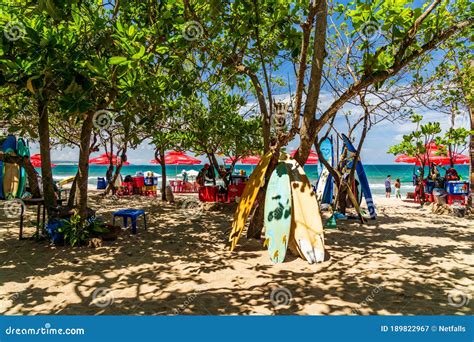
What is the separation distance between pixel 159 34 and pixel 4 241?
6503mm

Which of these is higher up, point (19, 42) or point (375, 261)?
point (19, 42)

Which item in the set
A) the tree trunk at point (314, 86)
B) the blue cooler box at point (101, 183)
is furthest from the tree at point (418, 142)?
the blue cooler box at point (101, 183)

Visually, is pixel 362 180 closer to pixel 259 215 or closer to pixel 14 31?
pixel 259 215

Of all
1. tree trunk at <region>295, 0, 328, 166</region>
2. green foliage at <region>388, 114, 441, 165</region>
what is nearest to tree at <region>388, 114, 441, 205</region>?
green foliage at <region>388, 114, 441, 165</region>

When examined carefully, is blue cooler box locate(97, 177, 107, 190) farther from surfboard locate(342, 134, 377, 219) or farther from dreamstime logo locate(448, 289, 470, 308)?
dreamstime logo locate(448, 289, 470, 308)

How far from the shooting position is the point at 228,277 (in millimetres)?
5816

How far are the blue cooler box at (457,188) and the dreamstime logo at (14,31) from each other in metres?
15.9

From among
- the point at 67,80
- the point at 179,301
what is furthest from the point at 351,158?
the point at 67,80

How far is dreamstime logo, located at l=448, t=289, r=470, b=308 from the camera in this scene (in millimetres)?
4637

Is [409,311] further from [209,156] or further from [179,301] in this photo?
[209,156]

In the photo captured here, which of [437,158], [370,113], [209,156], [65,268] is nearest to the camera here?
[65,268]

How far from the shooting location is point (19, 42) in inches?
195

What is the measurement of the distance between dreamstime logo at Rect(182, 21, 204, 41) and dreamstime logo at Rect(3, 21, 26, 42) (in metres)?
3.07
